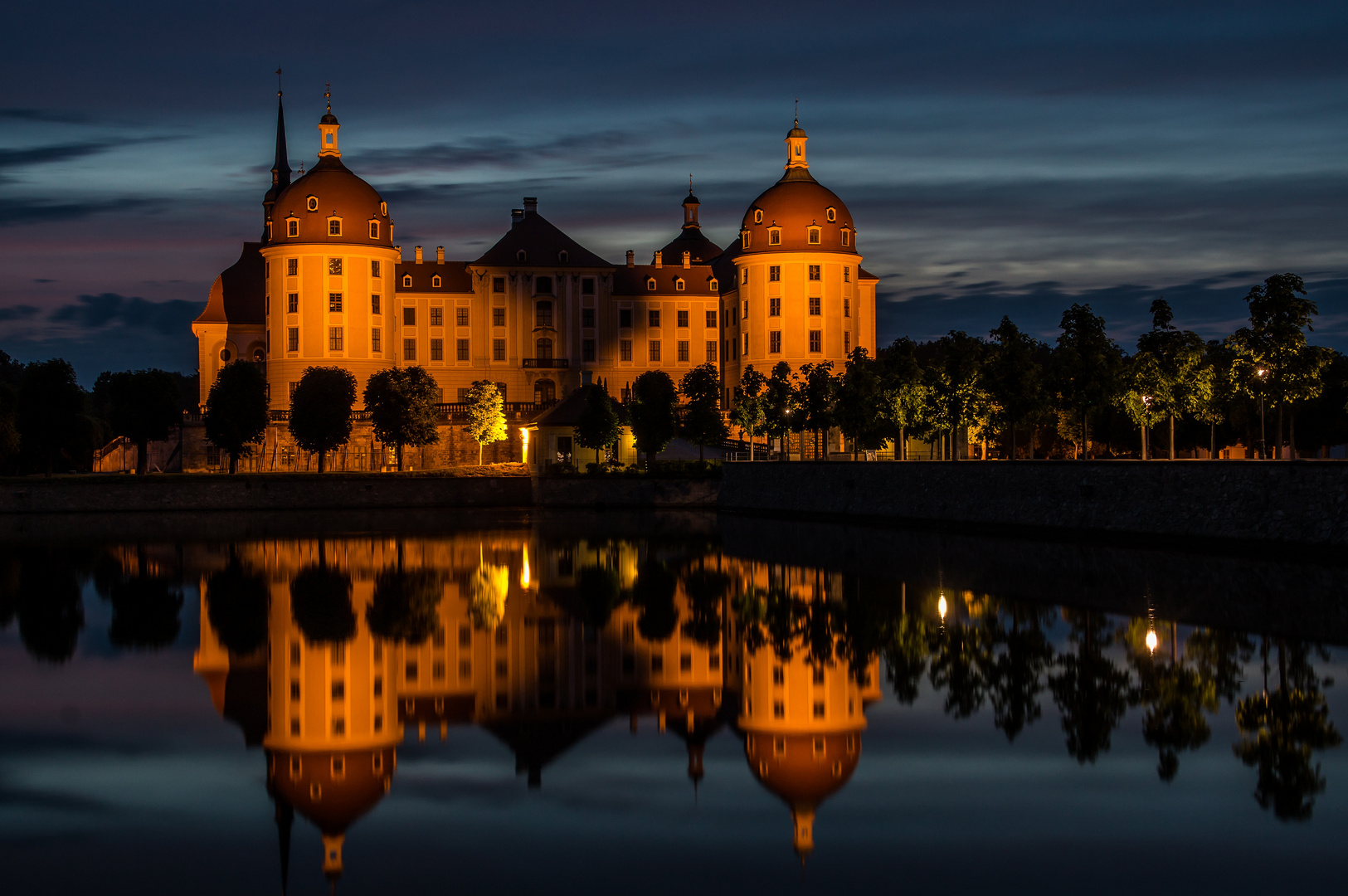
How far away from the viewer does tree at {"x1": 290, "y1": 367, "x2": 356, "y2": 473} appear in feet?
220

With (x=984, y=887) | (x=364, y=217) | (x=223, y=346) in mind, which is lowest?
(x=984, y=887)

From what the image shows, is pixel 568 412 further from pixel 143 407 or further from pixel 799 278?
pixel 143 407

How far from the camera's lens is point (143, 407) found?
67.0 metres

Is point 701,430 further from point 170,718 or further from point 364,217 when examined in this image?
point 170,718

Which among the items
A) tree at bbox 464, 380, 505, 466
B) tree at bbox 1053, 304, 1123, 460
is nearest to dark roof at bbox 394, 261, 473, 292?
tree at bbox 464, 380, 505, 466

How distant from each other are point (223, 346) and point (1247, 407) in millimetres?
59306

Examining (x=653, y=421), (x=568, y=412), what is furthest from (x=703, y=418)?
(x=568, y=412)

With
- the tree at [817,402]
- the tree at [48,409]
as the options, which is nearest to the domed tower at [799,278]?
the tree at [817,402]

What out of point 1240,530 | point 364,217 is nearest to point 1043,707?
point 1240,530

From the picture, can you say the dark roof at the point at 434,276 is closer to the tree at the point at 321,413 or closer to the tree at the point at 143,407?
the tree at the point at 321,413

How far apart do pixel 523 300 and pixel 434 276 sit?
584cm

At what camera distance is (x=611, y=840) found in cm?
1003

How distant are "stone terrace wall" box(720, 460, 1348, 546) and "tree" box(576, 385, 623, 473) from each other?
16606mm

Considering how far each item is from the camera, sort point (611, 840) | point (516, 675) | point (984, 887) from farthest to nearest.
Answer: point (516, 675) < point (611, 840) < point (984, 887)
